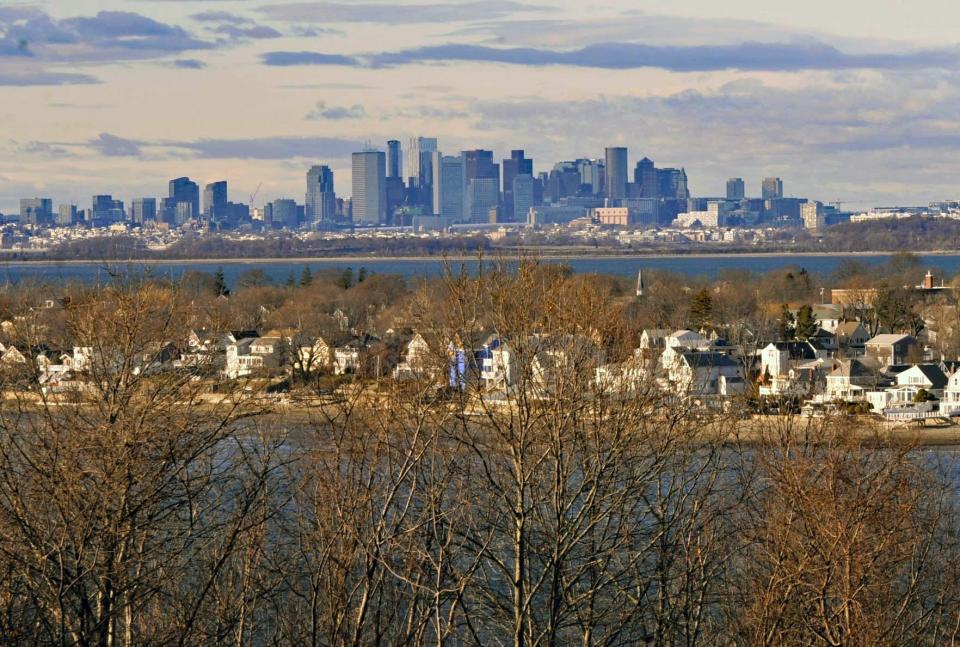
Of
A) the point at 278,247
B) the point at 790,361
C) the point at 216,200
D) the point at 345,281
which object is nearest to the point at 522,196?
the point at 216,200

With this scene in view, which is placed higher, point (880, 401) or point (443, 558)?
point (443, 558)

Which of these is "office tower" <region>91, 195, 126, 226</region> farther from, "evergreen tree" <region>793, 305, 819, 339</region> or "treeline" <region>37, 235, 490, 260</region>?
"evergreen tree" <region>793, 305, 819, 339</region>

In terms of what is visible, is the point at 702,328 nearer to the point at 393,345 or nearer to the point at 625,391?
the point at 393,345

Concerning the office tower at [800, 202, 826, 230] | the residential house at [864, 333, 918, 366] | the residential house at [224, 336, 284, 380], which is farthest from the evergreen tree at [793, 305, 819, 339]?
the office tower at [800, 202, 826, 230]

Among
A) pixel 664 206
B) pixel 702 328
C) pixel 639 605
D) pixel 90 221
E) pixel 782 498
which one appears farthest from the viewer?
pixel 664 206

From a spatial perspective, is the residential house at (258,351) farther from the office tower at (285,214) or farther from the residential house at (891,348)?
the office tower at (285,214)

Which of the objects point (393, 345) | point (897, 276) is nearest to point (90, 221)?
point (897, 276)

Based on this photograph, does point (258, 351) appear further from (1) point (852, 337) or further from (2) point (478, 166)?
(2) point (478, 166)

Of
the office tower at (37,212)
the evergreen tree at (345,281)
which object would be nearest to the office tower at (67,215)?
the office tower at (37,212)
